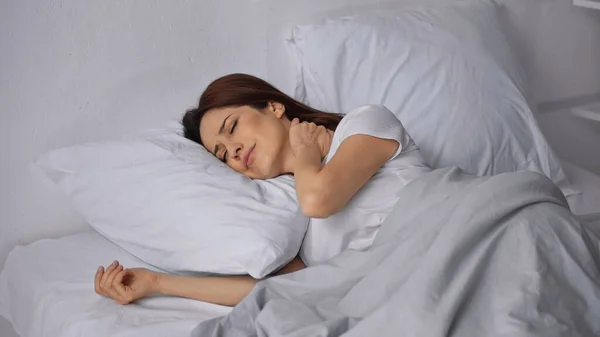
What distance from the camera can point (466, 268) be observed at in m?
1.10

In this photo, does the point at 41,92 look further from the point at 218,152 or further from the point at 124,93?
the point at 218,152

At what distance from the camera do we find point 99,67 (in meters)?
1.58

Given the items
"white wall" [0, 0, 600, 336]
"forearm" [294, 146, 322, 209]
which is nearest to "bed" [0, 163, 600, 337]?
"white wall" [0, 0, 600, 336]

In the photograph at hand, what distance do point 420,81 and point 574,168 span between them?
1.80 feet

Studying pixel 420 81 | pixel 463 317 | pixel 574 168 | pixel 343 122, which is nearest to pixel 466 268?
pixel 463 317

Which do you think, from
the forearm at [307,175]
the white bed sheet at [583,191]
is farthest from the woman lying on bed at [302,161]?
the white bed sheet at [583,191]

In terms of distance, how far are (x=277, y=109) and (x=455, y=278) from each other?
0.56 meters

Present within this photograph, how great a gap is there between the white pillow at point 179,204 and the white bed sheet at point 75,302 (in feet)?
0.23

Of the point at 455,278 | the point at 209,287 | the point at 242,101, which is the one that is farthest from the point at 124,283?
the point at 455,278

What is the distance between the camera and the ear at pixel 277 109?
1501 mm

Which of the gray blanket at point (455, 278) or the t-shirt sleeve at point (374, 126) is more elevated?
the t-shirt sleeve at point (374, 126)

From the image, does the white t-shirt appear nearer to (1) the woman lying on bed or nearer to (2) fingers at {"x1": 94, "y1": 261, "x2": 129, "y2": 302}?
(1) the woman lying on bed

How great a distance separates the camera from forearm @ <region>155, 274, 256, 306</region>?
128 centimetres

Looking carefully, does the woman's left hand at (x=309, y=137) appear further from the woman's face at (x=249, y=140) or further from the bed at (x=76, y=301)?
the bed at (x=76, y=301)
